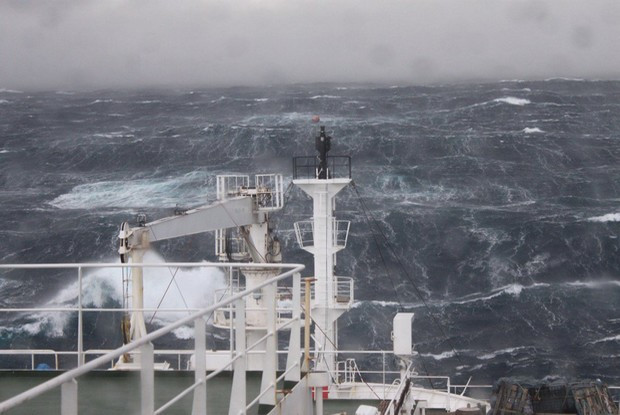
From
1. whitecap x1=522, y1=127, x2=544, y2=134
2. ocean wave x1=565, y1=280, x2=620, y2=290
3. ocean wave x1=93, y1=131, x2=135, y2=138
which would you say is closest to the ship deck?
ocean wave x1=565, y1=280, x2=620, y2=290

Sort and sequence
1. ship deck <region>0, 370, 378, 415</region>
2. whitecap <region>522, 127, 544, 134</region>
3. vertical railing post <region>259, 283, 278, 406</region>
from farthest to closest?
whitecap <region>522, 127, 544, 134</region>, vertical railing post <region>259, 283, 278, 406</region>, ship deck <region>0, 370, 378, 415</region>

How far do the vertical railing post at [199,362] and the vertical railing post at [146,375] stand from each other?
99cm

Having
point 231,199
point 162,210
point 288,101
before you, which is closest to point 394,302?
point 162,210

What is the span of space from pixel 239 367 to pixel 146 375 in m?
2.59

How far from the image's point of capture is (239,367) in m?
9.59

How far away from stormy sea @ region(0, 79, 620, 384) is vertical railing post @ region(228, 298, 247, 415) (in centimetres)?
2906

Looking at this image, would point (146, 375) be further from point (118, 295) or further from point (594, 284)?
point (594, 284)

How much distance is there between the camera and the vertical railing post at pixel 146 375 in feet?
23.0

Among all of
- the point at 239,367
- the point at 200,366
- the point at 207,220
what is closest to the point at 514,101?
the point at 207,220

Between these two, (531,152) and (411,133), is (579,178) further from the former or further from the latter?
(411,133)

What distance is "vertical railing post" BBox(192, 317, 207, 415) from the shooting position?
319 inches

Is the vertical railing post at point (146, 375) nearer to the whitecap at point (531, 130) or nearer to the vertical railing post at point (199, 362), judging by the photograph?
the vertical railing post at point (199, 362)

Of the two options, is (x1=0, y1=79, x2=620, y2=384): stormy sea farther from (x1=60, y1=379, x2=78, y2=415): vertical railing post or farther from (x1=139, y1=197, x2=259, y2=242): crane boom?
(x1=60, y1=379, x2=78, y2=415): vertical railing post

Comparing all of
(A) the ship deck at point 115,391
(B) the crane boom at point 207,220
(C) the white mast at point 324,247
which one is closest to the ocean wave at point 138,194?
(B) the crane boom at point 207,220
